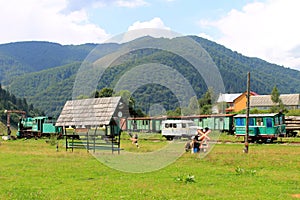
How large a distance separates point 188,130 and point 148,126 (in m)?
17.7

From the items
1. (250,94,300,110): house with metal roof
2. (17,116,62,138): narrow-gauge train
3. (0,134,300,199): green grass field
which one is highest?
(250,94,300,110): house with metal roof

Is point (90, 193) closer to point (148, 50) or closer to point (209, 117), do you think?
point (148, 50)

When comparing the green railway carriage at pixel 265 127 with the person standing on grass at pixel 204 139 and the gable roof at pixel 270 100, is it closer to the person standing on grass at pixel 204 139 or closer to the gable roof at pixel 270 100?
the person standing on grass at pixel 204 139

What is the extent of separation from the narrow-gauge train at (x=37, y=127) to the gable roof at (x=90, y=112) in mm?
29578

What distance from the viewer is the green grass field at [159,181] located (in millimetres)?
13266

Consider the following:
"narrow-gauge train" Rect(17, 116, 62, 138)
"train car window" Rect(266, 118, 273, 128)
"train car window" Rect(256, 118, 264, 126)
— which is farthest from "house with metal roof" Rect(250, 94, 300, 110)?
"train car window" Rect(266, 118, 273, 128)

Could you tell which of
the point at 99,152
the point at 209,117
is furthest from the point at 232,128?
the point at 99,152

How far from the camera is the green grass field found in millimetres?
13266

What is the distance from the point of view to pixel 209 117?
65750 mm

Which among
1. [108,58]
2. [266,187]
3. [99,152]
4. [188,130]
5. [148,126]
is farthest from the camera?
[148,126]

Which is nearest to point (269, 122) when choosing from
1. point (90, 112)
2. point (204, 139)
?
point (204, 139)

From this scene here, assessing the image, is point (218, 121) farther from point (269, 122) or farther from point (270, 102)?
point (270, 102)

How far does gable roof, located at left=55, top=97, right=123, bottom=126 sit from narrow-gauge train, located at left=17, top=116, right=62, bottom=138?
97.0 ft

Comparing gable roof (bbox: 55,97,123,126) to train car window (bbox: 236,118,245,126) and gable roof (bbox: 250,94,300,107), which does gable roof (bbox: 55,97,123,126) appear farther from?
gable roof (bbox: 250,94,300,107)
